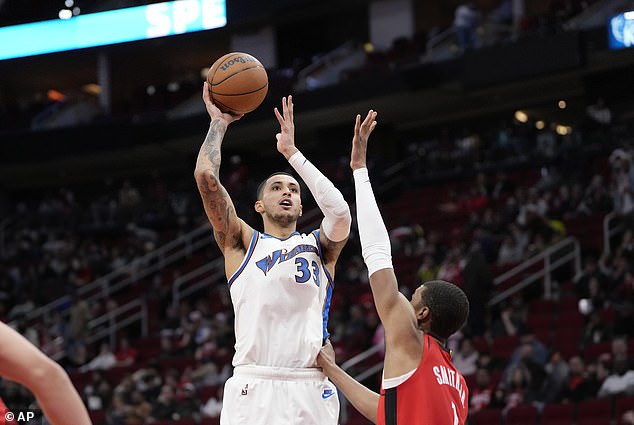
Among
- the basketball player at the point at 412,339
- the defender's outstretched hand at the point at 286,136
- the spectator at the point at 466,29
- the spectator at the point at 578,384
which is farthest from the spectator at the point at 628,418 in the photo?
the spectator at the point at 466,29

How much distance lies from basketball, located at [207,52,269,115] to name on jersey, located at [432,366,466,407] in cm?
195

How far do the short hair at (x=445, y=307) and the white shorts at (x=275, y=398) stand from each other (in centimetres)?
102

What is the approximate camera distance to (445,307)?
4.32m

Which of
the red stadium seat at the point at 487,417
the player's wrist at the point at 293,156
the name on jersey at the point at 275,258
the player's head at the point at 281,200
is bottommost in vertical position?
the red stadium seat at the point at 487,417

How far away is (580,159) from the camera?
17234mm

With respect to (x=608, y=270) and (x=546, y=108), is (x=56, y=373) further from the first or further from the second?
(x=546, y=108)

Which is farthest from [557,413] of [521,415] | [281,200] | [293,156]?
[293,156]

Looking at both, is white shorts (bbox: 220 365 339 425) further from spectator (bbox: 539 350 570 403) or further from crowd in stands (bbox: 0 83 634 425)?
spectator (bbox: 539 350 570 403)

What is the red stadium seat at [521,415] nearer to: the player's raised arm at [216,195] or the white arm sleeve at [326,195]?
the white arm sleeve at [326,195]

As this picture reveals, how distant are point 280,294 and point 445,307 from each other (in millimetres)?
1133

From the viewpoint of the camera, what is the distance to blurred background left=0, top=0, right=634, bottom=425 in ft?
42.8

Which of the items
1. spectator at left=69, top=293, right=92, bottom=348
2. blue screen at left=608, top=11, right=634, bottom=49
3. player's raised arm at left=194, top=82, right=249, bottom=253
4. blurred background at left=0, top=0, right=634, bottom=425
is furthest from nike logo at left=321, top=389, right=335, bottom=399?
spectator at left=69, top=293, right=92, bottom=348

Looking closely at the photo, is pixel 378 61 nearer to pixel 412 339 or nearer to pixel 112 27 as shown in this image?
pixel 112 27

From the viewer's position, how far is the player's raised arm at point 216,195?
5340 mm
